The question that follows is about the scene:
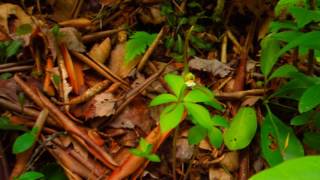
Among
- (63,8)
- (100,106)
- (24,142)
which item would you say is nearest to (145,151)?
(100,106)

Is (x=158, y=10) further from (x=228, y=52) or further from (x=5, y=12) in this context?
(x=5, y=12)

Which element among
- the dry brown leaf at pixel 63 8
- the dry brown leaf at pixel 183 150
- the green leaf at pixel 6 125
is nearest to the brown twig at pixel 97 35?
the dry brown leaf at pixel 63 8

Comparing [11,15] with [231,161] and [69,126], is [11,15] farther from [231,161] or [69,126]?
[231,161]

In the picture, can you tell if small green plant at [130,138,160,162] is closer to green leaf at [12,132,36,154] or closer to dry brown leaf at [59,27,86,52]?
green leaf at [12,132,36,154]

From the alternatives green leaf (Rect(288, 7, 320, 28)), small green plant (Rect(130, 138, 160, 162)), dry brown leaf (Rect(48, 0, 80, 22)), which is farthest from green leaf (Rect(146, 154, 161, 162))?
dry brown leaf (Rect(48, 0, 80, 22))

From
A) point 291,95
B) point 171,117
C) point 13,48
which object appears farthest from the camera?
point 13,48

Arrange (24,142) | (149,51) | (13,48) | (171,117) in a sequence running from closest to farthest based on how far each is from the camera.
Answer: (171,117) < (24,142) < (13,48) < (149,51)

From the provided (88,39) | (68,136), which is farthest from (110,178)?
(88,39)
